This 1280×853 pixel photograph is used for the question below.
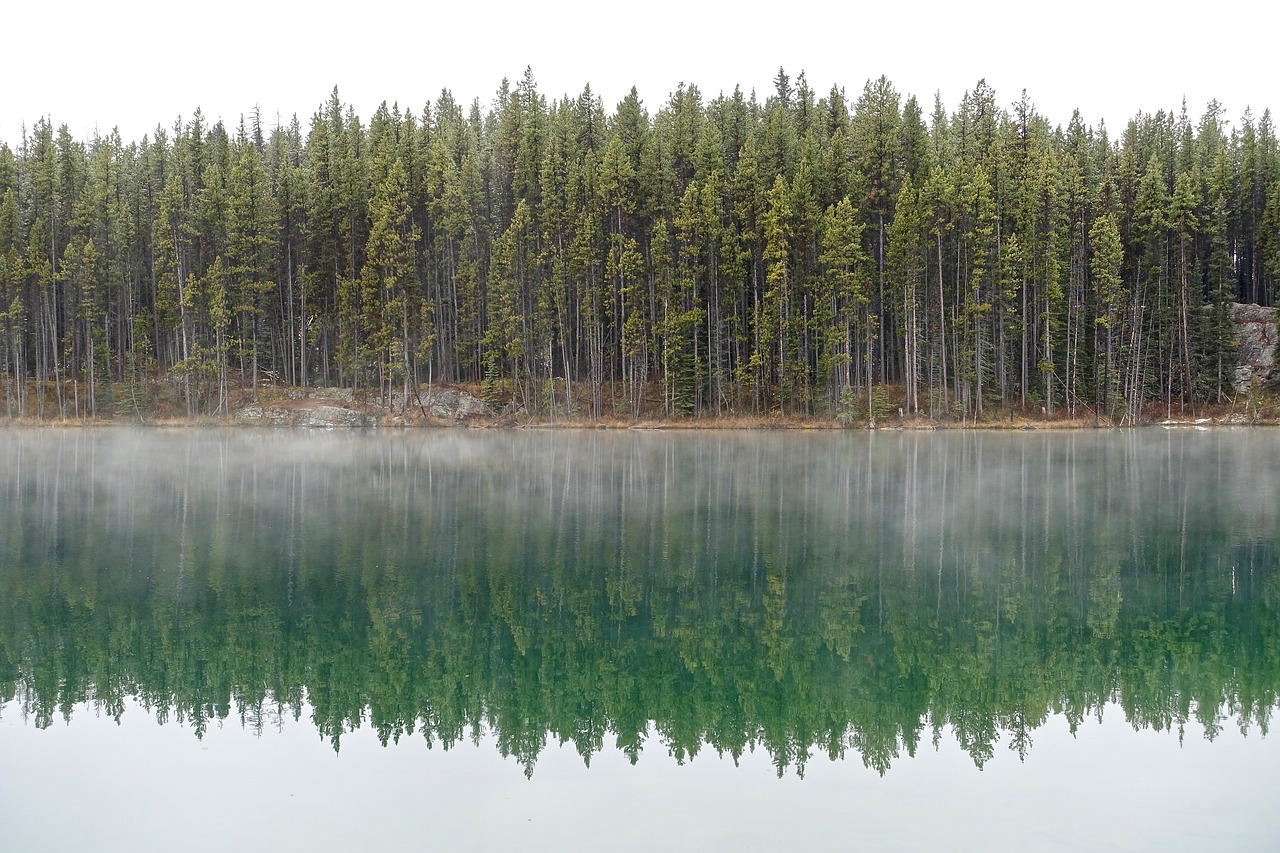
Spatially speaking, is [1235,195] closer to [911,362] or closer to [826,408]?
[911,362]

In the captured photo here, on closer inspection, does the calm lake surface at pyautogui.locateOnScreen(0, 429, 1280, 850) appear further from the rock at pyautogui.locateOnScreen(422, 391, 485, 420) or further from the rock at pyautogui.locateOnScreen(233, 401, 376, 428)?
the rock at pyautogui.locateOnScreen(422, 391, 485, 420)

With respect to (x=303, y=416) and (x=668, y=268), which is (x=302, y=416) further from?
(x=668, y=268)

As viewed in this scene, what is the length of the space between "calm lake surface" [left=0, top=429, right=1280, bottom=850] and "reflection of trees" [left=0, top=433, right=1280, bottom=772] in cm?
6

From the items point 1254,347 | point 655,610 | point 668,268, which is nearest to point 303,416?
point 668,268

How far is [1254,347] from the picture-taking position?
72875mm

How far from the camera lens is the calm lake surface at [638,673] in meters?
→ 7.73

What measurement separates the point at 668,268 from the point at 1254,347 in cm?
4142

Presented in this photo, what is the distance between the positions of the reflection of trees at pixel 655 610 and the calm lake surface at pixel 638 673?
0.06 m

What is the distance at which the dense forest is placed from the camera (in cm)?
6781

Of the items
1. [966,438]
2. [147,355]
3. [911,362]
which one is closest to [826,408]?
[911,362]

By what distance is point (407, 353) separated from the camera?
232 ft

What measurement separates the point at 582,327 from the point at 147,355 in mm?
32921

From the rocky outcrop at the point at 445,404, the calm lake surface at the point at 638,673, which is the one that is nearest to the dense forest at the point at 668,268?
the rocky outcrop at the point at 445,404

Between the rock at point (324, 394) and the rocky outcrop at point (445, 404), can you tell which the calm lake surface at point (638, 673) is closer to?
the rocky outcrop at point (445, 404)
